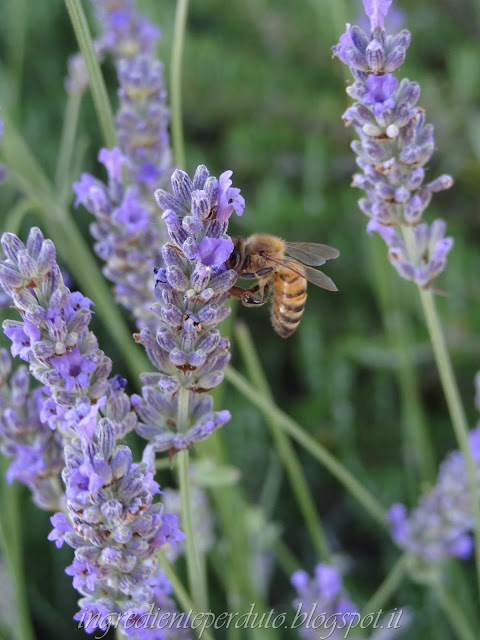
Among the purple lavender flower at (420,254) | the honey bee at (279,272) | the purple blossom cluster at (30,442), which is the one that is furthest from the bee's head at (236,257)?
the purple blossom cluster at (30,442)

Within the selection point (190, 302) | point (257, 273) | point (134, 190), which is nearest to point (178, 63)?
point (134, 190)

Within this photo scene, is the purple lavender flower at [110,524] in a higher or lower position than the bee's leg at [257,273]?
lower

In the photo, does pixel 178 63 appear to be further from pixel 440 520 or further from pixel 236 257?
pixel 440 520

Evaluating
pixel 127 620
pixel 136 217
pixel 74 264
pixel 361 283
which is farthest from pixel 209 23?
pixel 127 620

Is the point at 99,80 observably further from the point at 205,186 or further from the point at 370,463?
the point at 370,463

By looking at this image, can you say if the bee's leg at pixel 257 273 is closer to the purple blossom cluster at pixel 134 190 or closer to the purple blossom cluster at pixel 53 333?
the purple blossom cluster at pixel 134 190

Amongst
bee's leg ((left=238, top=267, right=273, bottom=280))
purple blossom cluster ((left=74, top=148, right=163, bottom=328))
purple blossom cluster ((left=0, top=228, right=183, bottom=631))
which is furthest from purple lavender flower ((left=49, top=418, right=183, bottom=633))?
bee's leg ((left=238, top=267, right=273, bottom=280))

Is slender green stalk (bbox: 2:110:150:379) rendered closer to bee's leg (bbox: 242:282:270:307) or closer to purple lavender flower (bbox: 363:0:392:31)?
bee's leg (bbox: 242:282:270:307)
